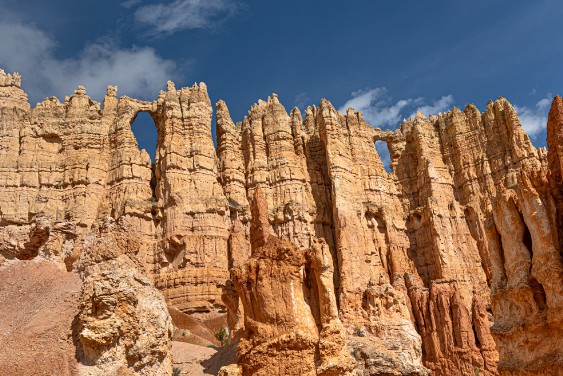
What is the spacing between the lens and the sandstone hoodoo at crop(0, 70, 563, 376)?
42.1 feet

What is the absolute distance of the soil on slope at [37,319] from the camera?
7.09 meters

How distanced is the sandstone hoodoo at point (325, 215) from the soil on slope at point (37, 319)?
4.97m

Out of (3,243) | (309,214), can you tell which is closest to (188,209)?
(309,214)

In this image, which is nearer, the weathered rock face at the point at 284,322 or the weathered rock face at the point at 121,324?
the weathered rock face at the point at 121,324

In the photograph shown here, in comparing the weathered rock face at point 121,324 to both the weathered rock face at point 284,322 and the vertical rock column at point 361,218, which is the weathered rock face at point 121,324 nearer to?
the weathered rock face at point 284,322

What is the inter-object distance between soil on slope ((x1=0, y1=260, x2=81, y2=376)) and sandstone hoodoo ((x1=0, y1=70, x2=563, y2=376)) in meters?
4.97

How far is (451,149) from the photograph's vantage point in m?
47.0

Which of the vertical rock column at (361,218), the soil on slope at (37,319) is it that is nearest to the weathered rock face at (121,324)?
the soil on slope at (37,319)

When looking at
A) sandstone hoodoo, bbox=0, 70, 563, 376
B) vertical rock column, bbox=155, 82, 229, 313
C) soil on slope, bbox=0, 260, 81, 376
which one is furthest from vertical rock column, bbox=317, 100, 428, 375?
soil on slope, bbox=0, 260, 81, 376

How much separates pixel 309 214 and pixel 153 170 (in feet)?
36.2

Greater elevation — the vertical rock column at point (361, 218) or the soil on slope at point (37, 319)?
the vertical rock column at point (361, 218)

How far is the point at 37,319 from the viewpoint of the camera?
750 centimetres

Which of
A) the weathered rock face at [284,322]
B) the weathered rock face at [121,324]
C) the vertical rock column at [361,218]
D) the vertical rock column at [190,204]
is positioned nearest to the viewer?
the weathered rock face at [121,324]

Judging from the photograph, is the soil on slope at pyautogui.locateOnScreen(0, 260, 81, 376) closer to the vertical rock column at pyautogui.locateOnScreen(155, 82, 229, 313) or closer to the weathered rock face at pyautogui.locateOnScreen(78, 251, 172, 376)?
the weathered rock face at pyautogui.locateOnScreen(78, 251, 172, 376)
